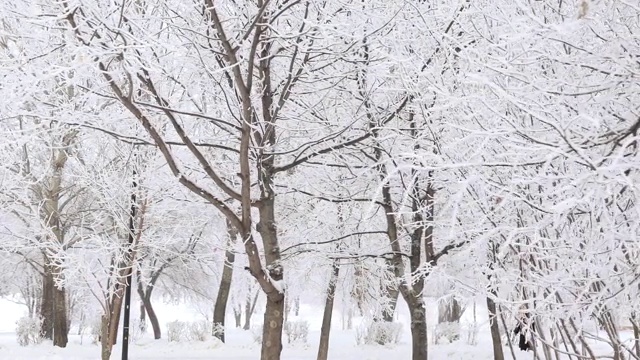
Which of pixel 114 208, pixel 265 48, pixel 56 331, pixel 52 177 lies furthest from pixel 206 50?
pixel 56 331

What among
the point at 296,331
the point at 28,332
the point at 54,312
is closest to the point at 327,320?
the point at 296,331

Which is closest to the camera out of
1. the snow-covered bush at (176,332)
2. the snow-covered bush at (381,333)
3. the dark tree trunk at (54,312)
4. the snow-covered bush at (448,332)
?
the dark tree trunk at (54,312)

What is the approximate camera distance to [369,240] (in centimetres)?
1513

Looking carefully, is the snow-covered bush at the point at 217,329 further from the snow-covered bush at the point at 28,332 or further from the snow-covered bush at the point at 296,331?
the snow-covered bush at the point at 28,332

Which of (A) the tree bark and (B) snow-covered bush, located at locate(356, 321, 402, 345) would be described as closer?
(A) the tree bark

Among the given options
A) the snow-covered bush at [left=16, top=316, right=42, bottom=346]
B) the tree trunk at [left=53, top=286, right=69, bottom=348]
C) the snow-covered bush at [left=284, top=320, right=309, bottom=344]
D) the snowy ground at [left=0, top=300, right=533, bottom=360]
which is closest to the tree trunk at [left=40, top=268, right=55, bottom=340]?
the snow-covered bush at [left=16, top=316, right=42, bottom=346]

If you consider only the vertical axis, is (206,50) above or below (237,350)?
above

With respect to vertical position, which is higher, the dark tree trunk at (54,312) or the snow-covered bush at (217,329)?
the dark tree trunk at (54,312)

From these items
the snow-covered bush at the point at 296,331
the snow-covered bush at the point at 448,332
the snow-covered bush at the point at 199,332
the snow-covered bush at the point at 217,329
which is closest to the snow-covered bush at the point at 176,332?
the snow-covered bush at the point at 199,332

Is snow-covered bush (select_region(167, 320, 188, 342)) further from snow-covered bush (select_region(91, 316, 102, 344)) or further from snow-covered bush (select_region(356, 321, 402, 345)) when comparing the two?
snow-covered bush (select_region(356, 321, 402, 345))

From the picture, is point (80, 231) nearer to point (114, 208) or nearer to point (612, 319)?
point (114, 208)

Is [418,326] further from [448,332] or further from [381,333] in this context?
[448,332]

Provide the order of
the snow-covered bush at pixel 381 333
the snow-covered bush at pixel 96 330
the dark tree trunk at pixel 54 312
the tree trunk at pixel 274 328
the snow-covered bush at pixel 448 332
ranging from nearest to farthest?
the tree trunk at pixel 274 328 → the dark tree trunk at pixel 54 312 → the snow-covered bush at pixel 381 333 → the snow-covered bush at pixel 96 330 → the snow-covered bush at pixel 448 332

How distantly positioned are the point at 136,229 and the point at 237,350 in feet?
29.7
